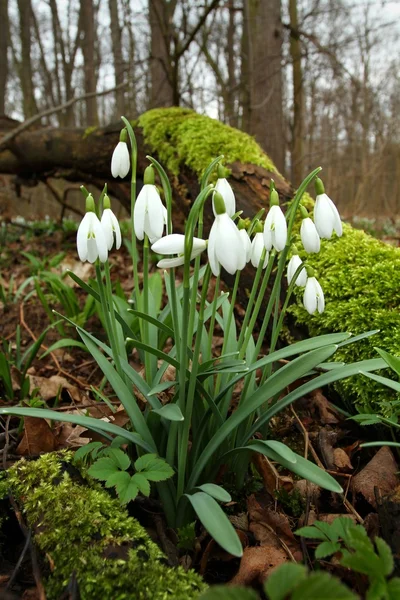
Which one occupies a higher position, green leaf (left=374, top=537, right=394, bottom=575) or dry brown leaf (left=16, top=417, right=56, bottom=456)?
green leaf (left=374, top=537, right=394, bottom=575)

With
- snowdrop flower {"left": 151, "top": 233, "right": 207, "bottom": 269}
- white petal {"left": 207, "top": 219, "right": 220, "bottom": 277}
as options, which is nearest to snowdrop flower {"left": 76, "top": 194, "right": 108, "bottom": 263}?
snowdrop flower {"left": 151, "top": 233, "right": 207, "bottom": 269}

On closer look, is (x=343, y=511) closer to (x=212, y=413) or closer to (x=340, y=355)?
(x=212, y=413)

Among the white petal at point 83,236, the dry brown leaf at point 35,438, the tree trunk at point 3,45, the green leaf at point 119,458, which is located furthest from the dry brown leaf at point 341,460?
the tree trunk at point 3,45

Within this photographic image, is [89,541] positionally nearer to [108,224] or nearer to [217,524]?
[217,524]

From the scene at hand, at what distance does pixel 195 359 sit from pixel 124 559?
0.52 meters

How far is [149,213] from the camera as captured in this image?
1.31 metres

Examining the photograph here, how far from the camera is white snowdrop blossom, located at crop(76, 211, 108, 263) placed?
4.25 ft

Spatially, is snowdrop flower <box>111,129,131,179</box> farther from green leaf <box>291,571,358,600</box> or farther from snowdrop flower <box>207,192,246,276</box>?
green leaf <box>291,571,358,600</box>

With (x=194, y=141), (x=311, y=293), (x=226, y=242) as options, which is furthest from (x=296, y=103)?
(x=226, y=242)

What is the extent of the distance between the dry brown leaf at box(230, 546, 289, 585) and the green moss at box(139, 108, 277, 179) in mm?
2324

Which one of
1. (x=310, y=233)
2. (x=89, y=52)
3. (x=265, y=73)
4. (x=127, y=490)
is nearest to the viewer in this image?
(x=127, y=490)

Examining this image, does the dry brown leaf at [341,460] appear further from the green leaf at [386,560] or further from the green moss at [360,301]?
the green leaf at [386,560]

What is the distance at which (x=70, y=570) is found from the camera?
1.08 meters

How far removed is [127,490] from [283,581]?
536 millimetres
